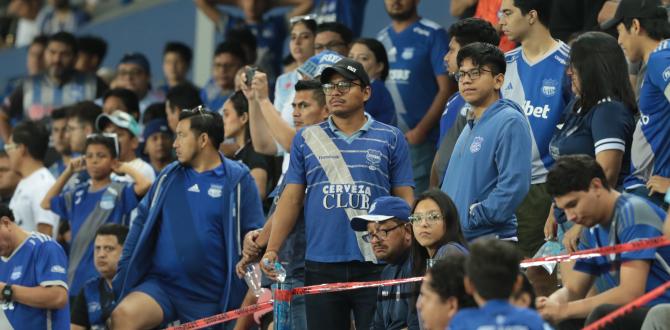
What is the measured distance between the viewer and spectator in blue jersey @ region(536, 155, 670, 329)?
5820 mm

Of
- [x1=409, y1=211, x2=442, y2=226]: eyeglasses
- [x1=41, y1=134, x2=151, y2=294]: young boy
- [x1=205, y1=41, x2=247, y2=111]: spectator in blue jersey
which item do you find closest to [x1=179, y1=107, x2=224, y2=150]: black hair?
[x1=41, y1=134, x2=151, y2=294]: young boy

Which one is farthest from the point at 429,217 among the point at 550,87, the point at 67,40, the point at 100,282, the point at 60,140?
the point at 67,40

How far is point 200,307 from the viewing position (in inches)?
341

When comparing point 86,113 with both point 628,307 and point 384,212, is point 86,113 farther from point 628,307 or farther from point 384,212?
point 628,307

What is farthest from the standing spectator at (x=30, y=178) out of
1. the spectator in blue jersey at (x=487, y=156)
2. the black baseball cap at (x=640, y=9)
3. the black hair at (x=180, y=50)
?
the black baseball cap at (x=640, y=9)

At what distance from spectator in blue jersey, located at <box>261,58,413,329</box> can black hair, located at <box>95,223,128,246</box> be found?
229 cm

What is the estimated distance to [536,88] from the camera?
8055 millimetres

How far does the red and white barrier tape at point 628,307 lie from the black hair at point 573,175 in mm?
526

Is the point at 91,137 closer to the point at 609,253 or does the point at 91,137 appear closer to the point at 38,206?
the point at 38,206

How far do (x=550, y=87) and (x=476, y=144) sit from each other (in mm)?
1143

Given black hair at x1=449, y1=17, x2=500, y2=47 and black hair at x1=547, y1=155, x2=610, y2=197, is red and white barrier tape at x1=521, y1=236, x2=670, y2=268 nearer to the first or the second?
black hair at x1=547, y1=155, x2=610, y2=197

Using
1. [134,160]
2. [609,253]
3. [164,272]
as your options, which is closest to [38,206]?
[134,160]

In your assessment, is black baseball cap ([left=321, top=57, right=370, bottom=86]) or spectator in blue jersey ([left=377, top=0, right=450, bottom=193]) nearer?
black baseball cap ([left=321, top=57, right=370, bottom=86])

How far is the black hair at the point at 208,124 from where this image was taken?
28.9 ft
